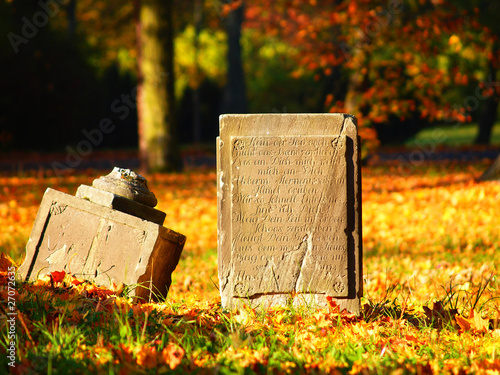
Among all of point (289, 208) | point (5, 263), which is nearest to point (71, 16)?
point (5, 263)

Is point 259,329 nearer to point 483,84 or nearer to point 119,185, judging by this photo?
point 119,185

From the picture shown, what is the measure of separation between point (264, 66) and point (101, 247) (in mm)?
26668

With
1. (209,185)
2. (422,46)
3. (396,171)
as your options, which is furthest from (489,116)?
(209,185)

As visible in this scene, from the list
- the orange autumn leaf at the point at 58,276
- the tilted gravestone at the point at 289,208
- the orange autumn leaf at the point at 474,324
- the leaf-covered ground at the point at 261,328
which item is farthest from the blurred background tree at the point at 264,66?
the orange autumn leaf at the point at 474,324

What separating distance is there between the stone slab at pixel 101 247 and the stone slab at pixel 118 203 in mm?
77

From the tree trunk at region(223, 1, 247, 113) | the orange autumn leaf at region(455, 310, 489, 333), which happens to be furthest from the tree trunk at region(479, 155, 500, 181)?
the tree trunk at region(223, 1, 247, 113)

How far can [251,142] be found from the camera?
165 inches

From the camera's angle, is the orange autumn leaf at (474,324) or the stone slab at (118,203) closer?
the orange autumn leaf at (474,324)

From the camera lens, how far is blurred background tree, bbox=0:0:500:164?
38.5 ft

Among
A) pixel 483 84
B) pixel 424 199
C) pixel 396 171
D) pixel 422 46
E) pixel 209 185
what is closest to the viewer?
pixel 424 199

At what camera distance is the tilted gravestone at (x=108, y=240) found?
4.32 m

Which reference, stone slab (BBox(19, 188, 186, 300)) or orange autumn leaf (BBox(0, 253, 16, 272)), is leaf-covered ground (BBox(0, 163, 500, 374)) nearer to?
orange autumn leaf (BBox(0, 253, 16, 272))

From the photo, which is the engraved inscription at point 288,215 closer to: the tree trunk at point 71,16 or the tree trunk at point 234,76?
the tree trunk at point 234,76

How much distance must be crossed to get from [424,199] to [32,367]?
8.19 m
